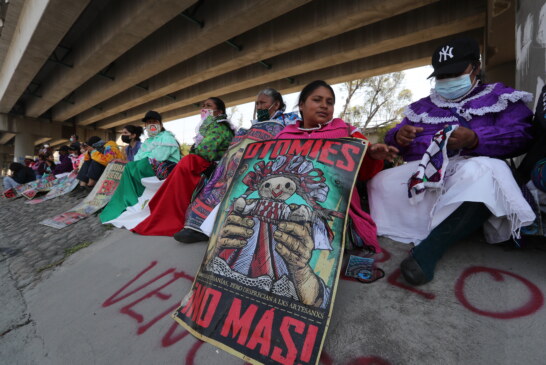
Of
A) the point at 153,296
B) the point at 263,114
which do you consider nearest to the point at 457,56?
the point at 263,114

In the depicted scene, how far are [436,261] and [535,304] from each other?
0.43 meters

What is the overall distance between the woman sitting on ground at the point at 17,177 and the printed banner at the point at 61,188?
3.14 m

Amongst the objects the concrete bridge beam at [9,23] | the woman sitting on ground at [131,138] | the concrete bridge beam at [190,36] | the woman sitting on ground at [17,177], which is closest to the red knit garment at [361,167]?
the concrete bridge beam at [190,36]

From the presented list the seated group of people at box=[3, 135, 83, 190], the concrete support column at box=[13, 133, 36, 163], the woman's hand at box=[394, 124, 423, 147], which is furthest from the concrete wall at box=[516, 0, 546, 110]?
the concrete support column at box=[13, 133, 36, 163]

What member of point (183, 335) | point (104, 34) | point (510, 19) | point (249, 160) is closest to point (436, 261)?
point (249, 160)

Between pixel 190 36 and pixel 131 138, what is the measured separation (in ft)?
9.83

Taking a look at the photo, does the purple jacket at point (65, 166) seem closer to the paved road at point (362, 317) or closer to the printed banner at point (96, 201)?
the printed banner at point (96, 201)

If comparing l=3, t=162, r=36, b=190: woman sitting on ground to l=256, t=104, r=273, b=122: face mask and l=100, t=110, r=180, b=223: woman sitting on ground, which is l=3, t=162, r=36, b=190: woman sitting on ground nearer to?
l=100, t=110, r=180, b=223: woman sitting on ground

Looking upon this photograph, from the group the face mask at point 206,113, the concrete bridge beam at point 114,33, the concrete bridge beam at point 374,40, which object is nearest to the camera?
the face mask at point 206,113

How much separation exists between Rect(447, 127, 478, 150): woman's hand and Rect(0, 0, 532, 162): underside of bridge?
2916 millimetres

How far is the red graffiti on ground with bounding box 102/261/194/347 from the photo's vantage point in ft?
4.74

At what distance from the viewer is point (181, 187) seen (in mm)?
3053

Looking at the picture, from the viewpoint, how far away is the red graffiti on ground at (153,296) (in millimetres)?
1445

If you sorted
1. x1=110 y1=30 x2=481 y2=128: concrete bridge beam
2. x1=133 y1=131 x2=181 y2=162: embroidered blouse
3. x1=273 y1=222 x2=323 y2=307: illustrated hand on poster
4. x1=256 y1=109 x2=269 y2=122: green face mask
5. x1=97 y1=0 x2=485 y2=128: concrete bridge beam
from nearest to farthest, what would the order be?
x1=273 y1=222 x2=323 y2=307: illustrated hand on poster < x1=256 y1=109 x2=269 y2=122: green face mask < x1=133 y1=131 x2=181 y2=162: embroidered blouse < x1=97 y1=0 x2=485 y2=128: concrete bridge beam < x1=110 y1=30 x2=481 y2=128: concrete bridge beam
